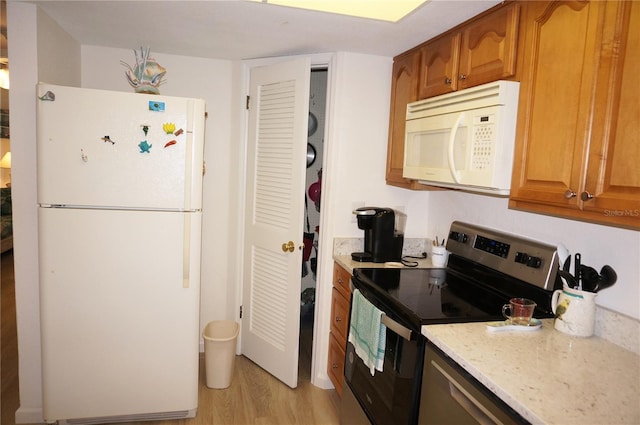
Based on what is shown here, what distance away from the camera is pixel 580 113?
130 cm

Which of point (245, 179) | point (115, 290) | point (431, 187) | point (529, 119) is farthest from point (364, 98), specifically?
point (115, 290)

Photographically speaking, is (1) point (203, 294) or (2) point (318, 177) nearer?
(1) point (203, 294)

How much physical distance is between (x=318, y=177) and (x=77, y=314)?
2.15m

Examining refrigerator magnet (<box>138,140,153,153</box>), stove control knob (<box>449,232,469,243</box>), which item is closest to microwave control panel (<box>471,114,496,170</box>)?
stove control knob (<box>449,232,469,243</box>)

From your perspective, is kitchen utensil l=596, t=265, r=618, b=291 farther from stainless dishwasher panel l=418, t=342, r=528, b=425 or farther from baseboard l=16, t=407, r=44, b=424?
baseboard l=16, t=407, r=44, b=424

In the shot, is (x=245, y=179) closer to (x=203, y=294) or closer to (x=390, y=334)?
(x=203, y=294)

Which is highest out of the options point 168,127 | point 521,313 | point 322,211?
point 168,127

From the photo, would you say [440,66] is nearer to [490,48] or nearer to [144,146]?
[490,48]

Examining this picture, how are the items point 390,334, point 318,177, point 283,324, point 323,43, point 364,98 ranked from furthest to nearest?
point 318,177 → point 283,324 → point 364,98 → point 323,43 → point 390,334

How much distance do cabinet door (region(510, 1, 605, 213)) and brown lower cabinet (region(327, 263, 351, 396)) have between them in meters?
1.16

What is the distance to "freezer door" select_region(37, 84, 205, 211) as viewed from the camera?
200 cm

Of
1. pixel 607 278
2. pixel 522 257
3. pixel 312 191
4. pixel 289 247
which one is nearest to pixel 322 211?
pixel 289 247

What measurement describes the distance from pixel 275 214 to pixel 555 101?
1.77 metres

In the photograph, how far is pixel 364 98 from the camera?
256 centimetres
